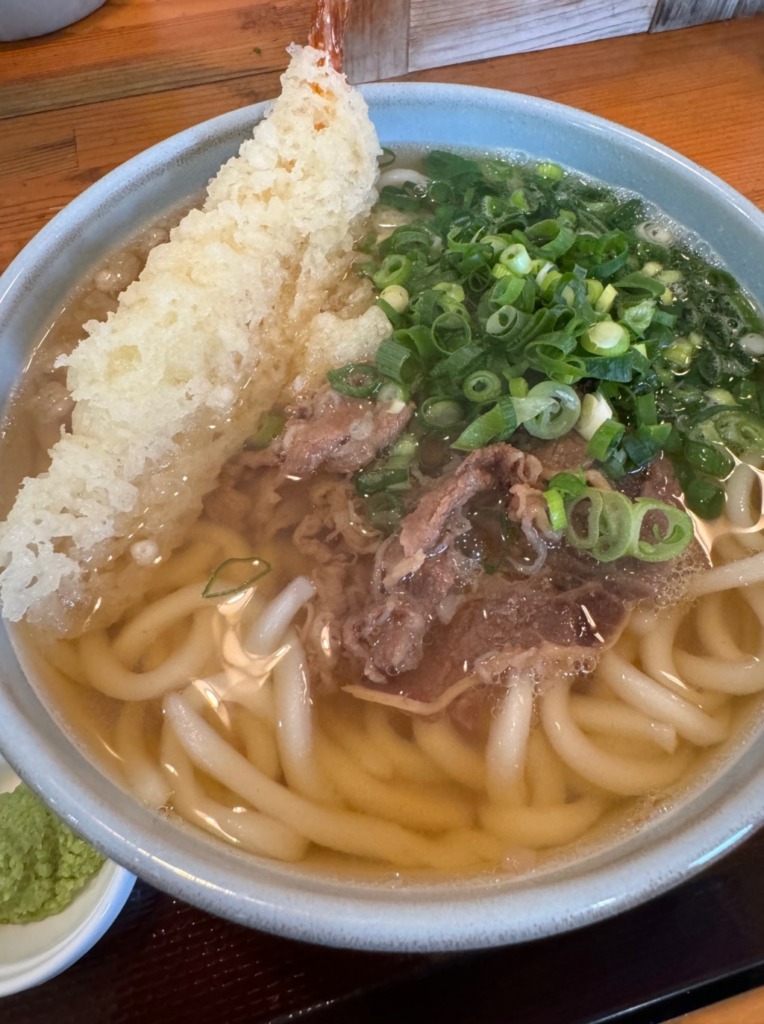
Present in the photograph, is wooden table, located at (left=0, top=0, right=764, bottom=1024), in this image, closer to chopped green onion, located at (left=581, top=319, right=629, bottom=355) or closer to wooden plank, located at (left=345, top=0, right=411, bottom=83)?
wooden plank, located at (left=345, top=0, right=411, bottom=83)

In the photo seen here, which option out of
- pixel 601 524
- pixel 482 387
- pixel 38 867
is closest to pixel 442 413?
pixel 482 387

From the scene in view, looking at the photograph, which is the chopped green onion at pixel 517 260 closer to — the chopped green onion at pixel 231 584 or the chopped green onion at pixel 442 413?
the chopped green onion at pixel 442 413

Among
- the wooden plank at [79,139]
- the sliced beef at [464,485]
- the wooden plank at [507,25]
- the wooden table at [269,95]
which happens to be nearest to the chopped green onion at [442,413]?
the sliced beef at [464,485]

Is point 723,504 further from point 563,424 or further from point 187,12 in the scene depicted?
point 187,12

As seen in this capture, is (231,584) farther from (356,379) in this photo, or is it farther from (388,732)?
(356,379)

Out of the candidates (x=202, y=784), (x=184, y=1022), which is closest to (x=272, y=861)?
(x=202, y=784)
